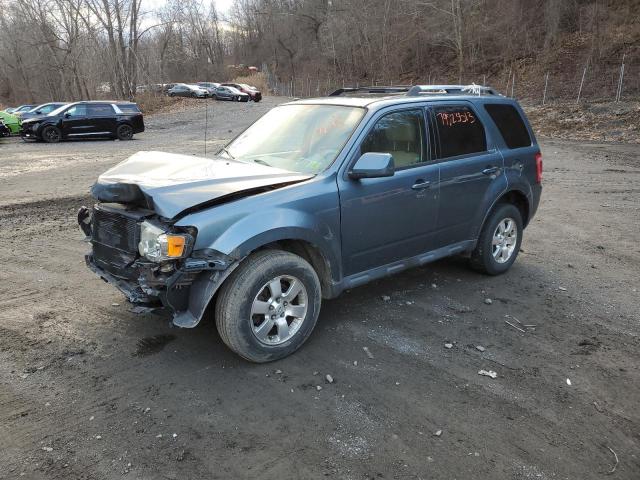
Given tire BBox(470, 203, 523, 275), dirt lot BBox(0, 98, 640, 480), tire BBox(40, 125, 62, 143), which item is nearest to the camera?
dirt lot BBox(0, 98, 640, 480)

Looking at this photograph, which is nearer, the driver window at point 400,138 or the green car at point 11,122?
the driver window at point 400,138

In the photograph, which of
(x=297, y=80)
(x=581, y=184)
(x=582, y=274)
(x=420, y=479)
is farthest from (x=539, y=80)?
(x=297, y=80)

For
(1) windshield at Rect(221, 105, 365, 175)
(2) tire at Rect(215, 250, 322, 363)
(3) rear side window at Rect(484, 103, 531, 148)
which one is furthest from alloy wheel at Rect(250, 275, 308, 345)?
(3) rear side window at Rect(484, 103, 531, 148)

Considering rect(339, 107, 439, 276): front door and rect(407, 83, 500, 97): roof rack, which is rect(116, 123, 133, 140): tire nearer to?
rect(407, 83, 500, 97): roof rack

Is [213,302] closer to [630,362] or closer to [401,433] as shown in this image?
[401,433]

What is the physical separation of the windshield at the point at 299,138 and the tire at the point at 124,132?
735 inches

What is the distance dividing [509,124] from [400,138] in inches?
67.6

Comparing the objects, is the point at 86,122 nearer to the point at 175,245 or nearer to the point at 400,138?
the point at 400,138

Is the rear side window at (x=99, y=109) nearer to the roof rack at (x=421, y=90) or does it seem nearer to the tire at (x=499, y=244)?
the roof rack at (x=421, y=90)

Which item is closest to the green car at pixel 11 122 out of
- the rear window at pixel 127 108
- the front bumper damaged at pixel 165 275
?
the rear window at pixel 127 108

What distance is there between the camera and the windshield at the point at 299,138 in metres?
4.15

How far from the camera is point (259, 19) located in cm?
9175

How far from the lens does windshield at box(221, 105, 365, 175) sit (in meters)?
4.15

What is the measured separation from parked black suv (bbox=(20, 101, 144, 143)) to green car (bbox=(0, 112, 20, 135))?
2.68 m
